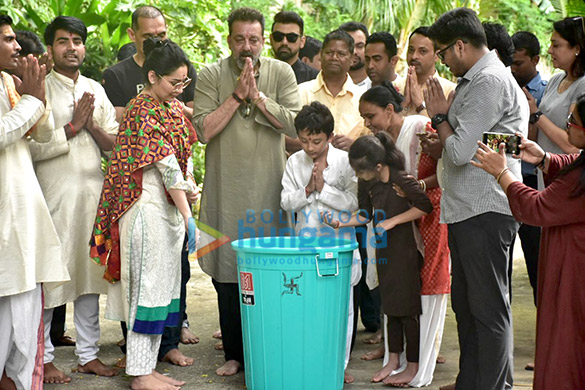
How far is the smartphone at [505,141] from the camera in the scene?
12.0 ft

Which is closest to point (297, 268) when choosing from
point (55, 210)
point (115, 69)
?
point (55, 210)

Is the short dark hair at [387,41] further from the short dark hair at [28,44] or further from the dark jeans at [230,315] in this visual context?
the short dark hair at [28,44]

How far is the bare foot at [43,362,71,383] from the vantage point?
484 centimetres

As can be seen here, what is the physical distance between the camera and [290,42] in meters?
6.48

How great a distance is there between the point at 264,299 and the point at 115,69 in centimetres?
236

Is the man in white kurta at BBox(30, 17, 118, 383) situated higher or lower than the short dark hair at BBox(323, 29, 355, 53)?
lower

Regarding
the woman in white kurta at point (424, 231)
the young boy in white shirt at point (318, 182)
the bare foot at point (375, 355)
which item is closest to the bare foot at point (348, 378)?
the young boy in white shirt at point (318, 182)

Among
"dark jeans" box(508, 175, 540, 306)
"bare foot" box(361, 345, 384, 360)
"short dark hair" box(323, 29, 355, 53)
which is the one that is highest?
"short dark hair" box(323, 29, 355, 53)

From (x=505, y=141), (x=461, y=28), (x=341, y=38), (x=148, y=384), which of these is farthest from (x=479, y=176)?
(x=148, y=384)

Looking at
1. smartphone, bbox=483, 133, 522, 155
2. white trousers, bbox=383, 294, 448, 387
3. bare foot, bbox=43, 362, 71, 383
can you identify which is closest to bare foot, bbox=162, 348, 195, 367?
bare foot, bbox=43, 362, 71, 383

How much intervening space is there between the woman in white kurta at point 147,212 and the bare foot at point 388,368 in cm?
132

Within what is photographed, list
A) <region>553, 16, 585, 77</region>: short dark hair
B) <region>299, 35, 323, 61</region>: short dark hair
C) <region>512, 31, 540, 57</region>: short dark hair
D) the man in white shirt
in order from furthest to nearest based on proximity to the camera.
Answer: <region>299, 35, 323, 61</region>: short dark hair, the man in white shirt, <region>512, 31, 540, 57</region>: short dark hair, <region>553, 16, 585, 77</region>: short dark hair

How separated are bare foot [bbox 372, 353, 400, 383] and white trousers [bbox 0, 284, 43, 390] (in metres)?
2.00

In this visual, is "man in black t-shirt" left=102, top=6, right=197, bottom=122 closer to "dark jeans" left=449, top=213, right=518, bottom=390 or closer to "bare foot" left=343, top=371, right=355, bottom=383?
"bare foot" left=343, top=371, right=355, bottom=383
